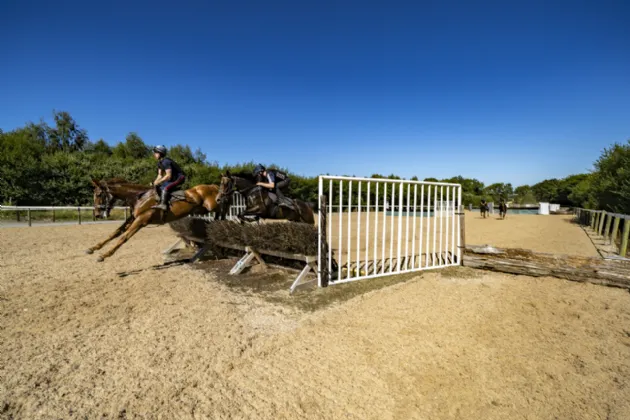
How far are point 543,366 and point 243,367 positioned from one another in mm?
2725

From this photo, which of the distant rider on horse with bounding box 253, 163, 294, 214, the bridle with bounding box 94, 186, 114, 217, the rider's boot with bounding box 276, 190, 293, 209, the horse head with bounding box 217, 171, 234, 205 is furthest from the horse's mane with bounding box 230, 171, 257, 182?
the bridle with bounding box 94, 186, 114, 217

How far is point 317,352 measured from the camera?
302cm

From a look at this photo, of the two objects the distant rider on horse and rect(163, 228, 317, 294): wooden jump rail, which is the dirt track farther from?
the distant rider on horse

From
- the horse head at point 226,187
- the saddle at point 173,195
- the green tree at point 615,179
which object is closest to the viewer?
the saddle at point 173,195

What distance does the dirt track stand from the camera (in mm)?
2254

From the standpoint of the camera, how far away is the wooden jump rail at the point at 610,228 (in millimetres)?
7123

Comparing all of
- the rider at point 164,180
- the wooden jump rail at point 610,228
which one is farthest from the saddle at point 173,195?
the wooden jump rail at point 610,228

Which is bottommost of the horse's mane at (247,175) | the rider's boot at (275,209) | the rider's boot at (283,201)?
the rider's boot at (275,209)

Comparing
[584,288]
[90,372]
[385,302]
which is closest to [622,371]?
[385,302]

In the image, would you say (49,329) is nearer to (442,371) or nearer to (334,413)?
(334,413)

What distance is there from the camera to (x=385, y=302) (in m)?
4.53

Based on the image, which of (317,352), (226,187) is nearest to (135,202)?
(226,187)

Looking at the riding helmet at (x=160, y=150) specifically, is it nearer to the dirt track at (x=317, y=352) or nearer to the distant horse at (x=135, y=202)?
the distant horse at (x=135, y=202)

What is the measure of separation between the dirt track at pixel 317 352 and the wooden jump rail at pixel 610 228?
3224mm
